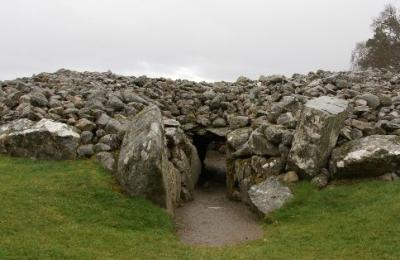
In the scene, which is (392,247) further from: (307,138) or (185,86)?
(185,86)

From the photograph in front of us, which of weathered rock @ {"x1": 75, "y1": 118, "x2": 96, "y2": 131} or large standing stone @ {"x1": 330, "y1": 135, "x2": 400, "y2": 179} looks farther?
weathered rock @ {"x1": 75, "y1": 118, "x2": 96, "y2": 131}

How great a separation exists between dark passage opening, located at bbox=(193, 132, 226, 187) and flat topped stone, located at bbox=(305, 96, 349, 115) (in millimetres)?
9116

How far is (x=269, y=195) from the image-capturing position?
20.6 m

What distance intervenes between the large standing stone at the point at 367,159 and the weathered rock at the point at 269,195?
2165mm

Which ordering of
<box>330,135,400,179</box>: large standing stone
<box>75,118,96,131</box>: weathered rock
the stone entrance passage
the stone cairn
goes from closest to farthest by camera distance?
the stone entrance passage < <box>330,135,400,179</box>: large standing stone < the stone cairn < <box>75,118,96,131</box>: weathered rock

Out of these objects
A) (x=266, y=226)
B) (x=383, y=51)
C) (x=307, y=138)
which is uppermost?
(x=383, y=51)

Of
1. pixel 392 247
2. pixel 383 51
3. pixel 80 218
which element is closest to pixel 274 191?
pixel 392 247

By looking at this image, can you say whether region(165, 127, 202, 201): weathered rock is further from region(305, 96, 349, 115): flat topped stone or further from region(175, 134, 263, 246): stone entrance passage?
region(305, 96, 349, 115): flat topped stone

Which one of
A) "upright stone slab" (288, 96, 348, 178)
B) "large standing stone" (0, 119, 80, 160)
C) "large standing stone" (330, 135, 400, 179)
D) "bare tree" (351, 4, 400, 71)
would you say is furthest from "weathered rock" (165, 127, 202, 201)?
"bare tree" (351, 4, 400, 71)

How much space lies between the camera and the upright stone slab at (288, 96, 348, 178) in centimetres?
2062

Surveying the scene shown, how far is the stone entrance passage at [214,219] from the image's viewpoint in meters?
18.3

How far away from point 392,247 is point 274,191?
22.0 feet

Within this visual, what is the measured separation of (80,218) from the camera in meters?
17.1

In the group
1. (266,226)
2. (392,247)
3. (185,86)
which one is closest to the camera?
(392,247)
